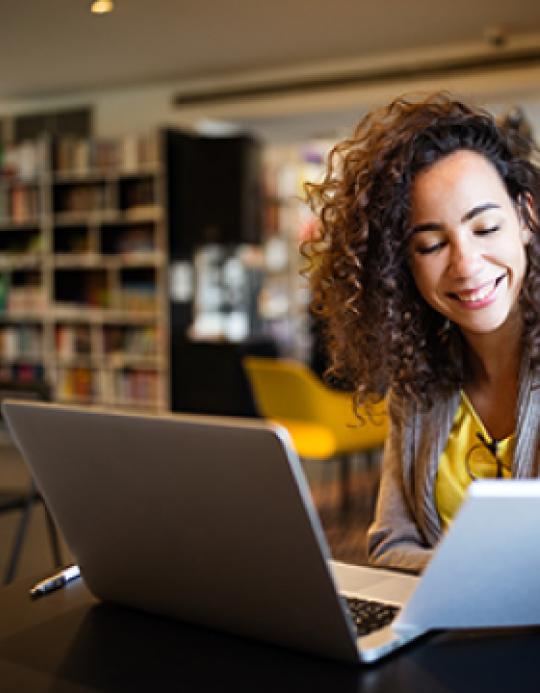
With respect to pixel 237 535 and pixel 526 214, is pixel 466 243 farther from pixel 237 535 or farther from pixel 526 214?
pixel 237 535

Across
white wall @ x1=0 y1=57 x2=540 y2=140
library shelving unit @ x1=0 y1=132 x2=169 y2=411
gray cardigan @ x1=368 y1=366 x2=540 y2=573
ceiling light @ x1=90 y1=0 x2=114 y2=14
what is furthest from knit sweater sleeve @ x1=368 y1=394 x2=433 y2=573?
library shelving unit @ x1=0 y1=132 x2=169 y2=411

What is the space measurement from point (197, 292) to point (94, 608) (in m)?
5.83

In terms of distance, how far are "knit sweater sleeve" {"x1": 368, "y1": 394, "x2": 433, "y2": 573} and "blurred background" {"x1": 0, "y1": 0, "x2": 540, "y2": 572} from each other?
3.55 meters

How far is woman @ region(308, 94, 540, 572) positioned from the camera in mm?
1471

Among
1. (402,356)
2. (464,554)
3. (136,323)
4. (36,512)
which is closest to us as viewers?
(464,554)

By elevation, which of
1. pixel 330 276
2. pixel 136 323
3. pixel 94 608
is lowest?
pixel 136 323

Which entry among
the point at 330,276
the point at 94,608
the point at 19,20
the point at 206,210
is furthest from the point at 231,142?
the point at 94,608

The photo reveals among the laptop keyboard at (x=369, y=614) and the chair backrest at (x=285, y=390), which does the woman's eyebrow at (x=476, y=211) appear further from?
the chair backrest at (x=285, y=390)

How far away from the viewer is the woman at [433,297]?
1.47 meters

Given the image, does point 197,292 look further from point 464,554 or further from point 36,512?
point 464,554

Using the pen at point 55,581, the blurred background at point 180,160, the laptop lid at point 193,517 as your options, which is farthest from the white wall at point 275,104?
the laptop lid at point 193,517

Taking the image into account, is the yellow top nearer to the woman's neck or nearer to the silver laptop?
the woman's neck

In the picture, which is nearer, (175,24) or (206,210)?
(175,24)

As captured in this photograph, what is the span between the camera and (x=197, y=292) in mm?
6941
